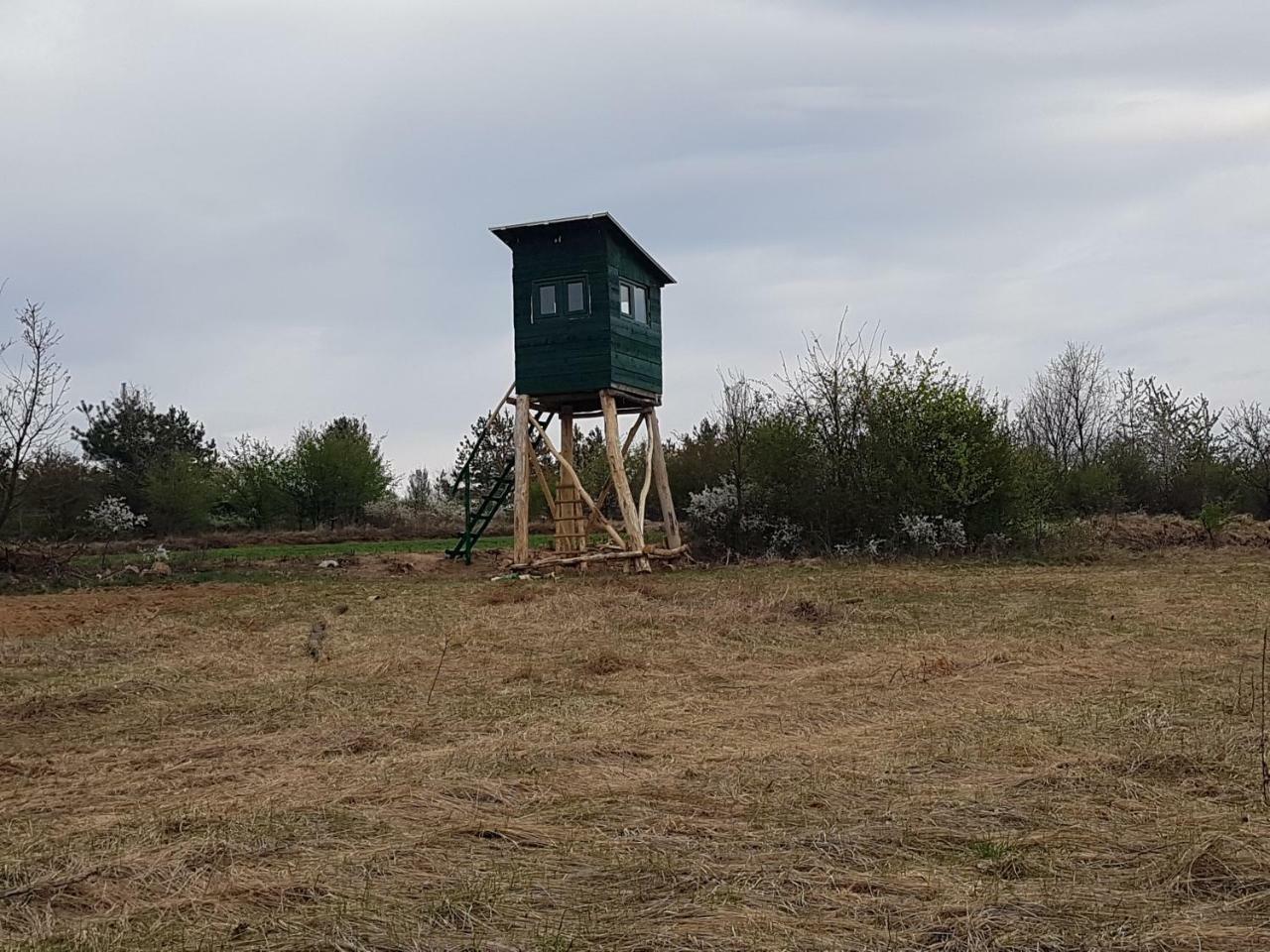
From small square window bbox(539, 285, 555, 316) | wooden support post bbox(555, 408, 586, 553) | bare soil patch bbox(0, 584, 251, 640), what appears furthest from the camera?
wooden support post bbox(555, 408, 586, 553)

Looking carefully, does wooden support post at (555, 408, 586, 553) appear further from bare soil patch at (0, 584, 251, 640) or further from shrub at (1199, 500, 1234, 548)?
shrub at (1199, 500, 1234, 548)

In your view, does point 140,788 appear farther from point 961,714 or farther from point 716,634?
point 716,634

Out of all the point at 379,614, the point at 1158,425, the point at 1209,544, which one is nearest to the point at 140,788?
the point at 379,614

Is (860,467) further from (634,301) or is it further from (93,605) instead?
(93,605)

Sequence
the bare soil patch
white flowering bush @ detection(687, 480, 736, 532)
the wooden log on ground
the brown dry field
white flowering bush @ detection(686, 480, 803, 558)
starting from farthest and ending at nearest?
white flowering bush @ detection(687, 480, 736, 532)
white flowering bush @ detection(686, 480, 803, 558)
the wooden log on ground
the bare soil patch
the brown dry field

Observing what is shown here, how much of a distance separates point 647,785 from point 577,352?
1444cm

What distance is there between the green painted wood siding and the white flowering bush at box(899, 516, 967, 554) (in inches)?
217

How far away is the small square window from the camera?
19719 millimetres

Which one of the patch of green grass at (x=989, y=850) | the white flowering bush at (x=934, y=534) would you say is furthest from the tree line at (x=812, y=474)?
the patch of green grass at (x=989, y=850)

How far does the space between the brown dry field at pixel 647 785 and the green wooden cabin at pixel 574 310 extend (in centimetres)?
811

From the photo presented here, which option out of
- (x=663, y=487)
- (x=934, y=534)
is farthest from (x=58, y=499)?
(x=934, y=534)

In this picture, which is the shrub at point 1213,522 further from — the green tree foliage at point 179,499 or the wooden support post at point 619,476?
the green tree foliage at point 179,499

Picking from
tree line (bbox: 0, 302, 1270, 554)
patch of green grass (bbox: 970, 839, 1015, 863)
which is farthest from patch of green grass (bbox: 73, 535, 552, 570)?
patch of green grass (bbox: 970, 839, 1015, 863)

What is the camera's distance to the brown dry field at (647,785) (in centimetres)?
365
